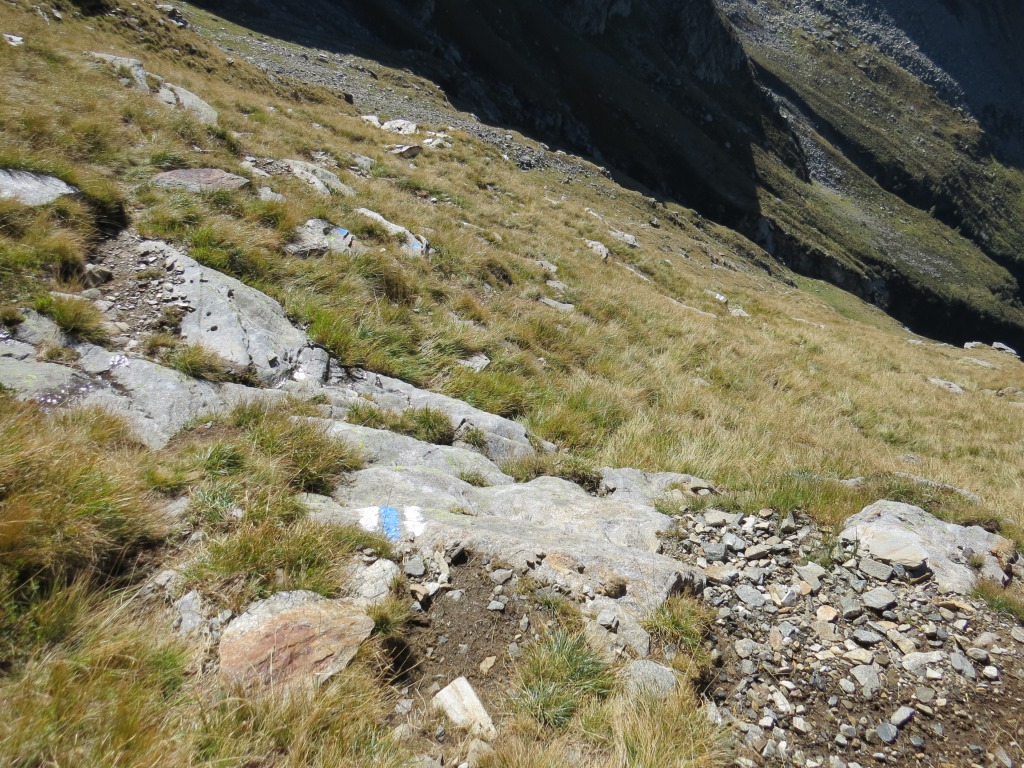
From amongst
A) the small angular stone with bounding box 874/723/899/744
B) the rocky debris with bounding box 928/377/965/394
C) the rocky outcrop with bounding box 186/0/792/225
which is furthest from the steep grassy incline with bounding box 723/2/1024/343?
the small angular stone with bounding box 874/723/899/744

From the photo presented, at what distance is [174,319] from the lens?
5.67 metres

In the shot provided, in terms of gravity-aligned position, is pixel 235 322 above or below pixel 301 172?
below

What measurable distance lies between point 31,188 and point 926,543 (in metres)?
Answer: 10.0

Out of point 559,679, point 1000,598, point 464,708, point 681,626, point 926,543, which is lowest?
point 464,708

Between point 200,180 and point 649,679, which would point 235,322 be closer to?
point 200,180

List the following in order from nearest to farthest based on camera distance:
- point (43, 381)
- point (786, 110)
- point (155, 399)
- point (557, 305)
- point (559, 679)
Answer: point (559, 679) → point (43, 381) → point (155, 399) → point (557, 305) → point (786, 110)

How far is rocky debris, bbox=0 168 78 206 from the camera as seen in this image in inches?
232

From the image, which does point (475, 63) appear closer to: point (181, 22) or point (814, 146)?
point (181, 22)

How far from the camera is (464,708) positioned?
2662 mm

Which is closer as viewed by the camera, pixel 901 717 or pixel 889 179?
pixel 901 717

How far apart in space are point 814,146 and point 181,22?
14377 centimetres

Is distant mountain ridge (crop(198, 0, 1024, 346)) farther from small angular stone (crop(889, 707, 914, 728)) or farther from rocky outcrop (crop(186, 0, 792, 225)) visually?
small angular stone (crop(889, 707, 914, 728))

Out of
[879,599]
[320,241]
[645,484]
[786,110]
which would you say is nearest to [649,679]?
[879,599]

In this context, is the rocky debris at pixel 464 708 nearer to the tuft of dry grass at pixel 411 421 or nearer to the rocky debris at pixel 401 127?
the tuft of dry grass at pixel 411 421
